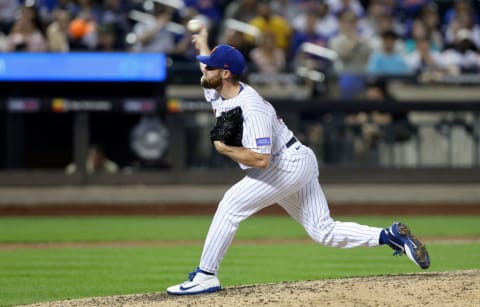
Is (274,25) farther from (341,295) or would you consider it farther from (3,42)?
(341,295)

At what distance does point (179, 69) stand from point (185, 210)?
2283mm

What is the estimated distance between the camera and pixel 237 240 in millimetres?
12492

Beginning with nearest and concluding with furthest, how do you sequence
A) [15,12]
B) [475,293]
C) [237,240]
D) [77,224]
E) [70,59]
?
[475,293]
[237,240]
[77,224]
[70,59]
[15,12]

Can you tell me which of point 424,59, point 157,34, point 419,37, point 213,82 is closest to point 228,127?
point 213,82

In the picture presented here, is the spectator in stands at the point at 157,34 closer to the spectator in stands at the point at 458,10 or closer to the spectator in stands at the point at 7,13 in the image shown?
the spectator in stands at the point at 7,13

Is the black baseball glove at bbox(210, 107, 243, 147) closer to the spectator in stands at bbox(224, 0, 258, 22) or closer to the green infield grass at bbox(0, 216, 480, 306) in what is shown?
the green infield grass at bbox(0, 216, 480, 306)

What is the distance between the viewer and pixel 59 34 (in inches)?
617

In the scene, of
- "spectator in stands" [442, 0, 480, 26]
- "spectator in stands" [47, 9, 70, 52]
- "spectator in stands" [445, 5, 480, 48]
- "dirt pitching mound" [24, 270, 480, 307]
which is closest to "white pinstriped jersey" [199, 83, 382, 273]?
"dirt pitching mound" [24, 270, 480, 307]

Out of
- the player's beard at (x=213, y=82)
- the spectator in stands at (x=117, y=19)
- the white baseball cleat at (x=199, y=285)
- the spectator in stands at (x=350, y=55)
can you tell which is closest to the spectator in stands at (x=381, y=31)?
the spectator in stands at (x=350, y=55)

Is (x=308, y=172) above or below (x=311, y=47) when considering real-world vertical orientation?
below

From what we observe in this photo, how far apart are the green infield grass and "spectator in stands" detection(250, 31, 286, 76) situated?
7.80 feet

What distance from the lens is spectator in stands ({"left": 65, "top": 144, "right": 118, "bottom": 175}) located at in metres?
16.2

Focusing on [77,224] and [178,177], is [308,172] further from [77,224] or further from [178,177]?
[178,177]

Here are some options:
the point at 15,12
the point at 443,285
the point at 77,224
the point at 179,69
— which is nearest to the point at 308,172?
the point at 443,285
